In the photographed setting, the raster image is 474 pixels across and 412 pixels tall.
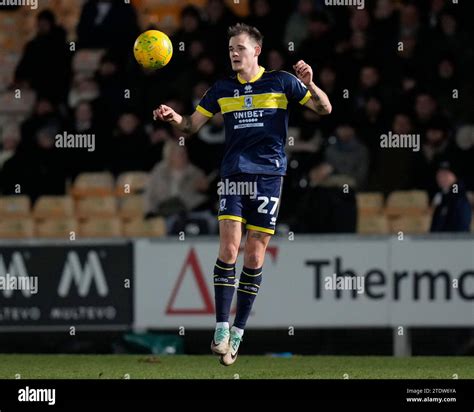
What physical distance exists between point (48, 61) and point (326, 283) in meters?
5.52

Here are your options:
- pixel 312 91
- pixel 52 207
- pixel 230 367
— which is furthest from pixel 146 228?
pixel 312 91

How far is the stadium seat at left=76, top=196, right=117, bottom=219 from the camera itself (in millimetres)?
15633

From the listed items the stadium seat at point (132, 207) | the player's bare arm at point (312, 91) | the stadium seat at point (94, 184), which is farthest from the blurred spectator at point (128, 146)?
the player's bare arm at point (312, 91)

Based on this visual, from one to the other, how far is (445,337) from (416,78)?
3.43m

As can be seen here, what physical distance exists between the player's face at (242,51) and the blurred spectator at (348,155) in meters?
4.90

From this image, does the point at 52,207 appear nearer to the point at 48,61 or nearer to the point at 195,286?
the point at 48,61

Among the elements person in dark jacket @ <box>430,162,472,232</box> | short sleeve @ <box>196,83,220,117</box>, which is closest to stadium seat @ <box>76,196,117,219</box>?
person in dark jacket @ <box>430,162,472,232</box>

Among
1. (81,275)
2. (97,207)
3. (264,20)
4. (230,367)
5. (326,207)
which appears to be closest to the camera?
(230,367)

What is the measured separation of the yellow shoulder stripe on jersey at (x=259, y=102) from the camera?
980 cm

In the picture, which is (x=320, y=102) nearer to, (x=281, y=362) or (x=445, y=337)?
(x=281, y=362)

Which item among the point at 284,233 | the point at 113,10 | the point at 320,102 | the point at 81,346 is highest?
the point at 113,10

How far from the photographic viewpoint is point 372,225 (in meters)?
14.7
